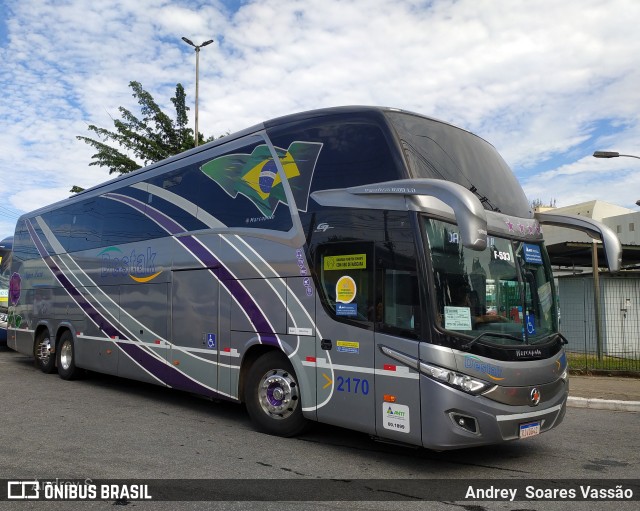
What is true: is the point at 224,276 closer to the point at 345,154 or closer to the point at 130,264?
the point at 345,154

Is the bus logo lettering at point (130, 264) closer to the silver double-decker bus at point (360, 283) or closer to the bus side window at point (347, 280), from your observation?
the silver double-decker bus at point (360, 283)

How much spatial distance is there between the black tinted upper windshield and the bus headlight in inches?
77.9

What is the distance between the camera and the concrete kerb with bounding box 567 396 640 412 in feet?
32.1

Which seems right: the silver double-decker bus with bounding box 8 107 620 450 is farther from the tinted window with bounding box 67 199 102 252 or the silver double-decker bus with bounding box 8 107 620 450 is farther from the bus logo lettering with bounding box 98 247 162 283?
the tinted window with bounding box 67 199 102 252

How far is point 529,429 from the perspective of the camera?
5.86 m

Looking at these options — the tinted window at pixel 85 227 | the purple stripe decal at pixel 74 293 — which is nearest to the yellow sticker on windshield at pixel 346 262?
the purple stripe decal at pixel 74 293

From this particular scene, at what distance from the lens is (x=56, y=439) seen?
7047 mm

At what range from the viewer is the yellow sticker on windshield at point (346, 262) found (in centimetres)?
626

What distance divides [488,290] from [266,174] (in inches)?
130

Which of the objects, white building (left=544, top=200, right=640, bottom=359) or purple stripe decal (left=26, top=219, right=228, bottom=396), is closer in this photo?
purple stripe decal (left=26, top=219, right=228, bottom=396)

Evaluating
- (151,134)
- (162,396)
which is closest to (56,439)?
(162,396)

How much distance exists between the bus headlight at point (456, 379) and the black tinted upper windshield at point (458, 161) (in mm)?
1978

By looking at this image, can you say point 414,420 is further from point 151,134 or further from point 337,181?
point 151,134

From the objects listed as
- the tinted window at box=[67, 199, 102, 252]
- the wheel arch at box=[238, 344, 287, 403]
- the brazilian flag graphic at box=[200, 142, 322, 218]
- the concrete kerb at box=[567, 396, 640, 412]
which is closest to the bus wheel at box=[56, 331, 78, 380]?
the tinted window at box=[67, 199, 102, 252]
